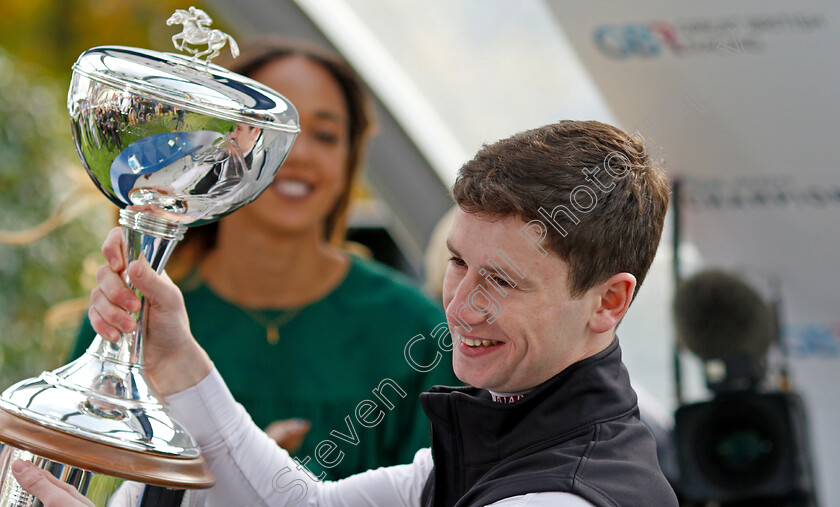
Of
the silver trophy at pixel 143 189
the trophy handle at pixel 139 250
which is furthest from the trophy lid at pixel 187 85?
the trophy handle at pixel 139 250

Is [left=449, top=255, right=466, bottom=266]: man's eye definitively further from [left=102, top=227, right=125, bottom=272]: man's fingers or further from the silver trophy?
[left=102, top=227, right=125, bottom=272]: man's fingers

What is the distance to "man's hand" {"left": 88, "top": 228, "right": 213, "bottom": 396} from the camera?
86cm

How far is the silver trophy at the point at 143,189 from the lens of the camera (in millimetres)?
779

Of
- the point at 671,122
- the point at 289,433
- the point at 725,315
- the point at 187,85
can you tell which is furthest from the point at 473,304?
the point at 725,315

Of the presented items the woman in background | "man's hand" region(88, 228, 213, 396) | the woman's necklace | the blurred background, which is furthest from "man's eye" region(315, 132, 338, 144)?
"man's hand" region(88, 228, 213, 396)

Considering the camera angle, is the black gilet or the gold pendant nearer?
the black gilet

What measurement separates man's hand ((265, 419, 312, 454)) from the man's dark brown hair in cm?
82

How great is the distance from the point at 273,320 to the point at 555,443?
103cm

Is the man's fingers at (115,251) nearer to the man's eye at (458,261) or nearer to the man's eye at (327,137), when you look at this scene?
the man's eye at (458,261)

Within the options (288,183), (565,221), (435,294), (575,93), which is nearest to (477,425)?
(565,221)

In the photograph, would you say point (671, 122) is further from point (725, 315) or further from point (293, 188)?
point (293, 188)

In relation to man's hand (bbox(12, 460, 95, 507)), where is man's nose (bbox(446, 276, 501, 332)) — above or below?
above

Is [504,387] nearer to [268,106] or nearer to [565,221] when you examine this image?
[565,221]

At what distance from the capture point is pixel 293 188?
172cm
